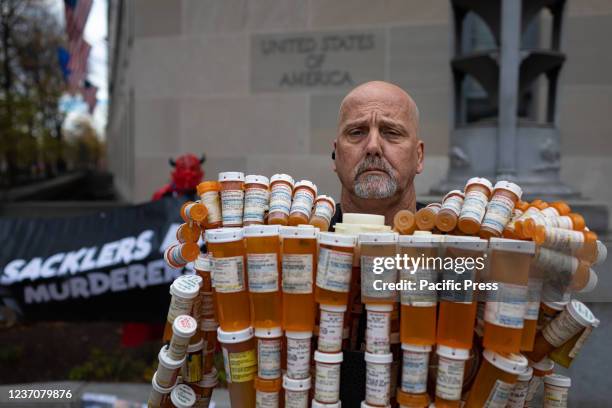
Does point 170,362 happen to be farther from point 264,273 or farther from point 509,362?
point 509,362

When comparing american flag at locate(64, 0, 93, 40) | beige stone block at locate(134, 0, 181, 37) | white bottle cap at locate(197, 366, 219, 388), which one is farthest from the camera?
american flag at locate(64, 0, 93, 40)

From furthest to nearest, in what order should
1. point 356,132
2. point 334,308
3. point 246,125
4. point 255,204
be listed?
point 246,125 → point 356,132 → point 255,204 → point 334,308

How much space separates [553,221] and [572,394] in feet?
6.01

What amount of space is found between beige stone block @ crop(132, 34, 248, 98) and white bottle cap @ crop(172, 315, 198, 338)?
598 centimetres

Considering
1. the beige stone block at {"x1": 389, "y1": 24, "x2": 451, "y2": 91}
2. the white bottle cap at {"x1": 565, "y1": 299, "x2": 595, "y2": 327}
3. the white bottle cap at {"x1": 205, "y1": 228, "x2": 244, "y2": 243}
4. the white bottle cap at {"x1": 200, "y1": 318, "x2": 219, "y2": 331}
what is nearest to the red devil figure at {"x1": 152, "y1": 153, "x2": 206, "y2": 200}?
the beige stone block at {"x1": 389, "y1": 24, "x2": 451, "y2": 91}

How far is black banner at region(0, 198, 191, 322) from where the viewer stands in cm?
482

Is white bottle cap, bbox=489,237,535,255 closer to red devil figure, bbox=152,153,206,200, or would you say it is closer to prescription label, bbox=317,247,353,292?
prescription label, bbox=317,247,353,292

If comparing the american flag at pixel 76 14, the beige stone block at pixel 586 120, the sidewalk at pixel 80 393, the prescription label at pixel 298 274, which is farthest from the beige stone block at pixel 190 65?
the prescription label at pixel 298 274

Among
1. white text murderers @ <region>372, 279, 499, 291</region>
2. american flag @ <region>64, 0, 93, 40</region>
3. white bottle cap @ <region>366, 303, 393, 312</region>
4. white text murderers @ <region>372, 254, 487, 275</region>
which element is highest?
american flag @ <region>64, 0, 93, 40</region>

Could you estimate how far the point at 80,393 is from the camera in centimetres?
451

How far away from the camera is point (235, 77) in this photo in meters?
7.55

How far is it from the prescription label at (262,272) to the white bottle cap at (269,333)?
14 centimetres

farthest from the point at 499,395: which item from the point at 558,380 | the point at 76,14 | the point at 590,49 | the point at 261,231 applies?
the point at 76,14

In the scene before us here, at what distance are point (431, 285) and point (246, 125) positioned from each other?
617 centimetres
